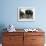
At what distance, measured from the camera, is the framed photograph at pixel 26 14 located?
4.27m

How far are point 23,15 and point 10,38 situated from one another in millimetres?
941

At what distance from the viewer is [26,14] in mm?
4301

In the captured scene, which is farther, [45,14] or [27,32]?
[45,14]

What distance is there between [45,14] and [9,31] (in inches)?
53.1

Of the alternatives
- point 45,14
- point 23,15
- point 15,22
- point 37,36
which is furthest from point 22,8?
point 37,36

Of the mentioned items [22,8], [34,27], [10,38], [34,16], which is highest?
[22,8]

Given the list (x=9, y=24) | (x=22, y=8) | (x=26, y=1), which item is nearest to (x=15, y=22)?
(x=9, y=24)

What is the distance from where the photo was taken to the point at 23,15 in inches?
169

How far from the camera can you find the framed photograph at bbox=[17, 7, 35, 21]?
168 inches

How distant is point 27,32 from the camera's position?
12.4 ft

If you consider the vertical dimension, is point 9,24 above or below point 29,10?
below

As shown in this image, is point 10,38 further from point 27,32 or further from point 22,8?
point 22,8

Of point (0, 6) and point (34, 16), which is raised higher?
point (0, 6)

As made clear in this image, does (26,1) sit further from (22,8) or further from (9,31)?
Answer: (9,31)
